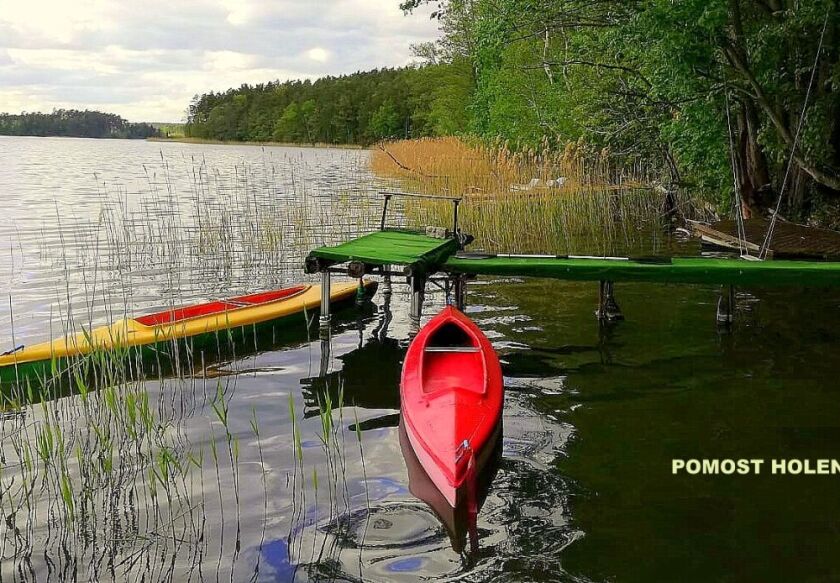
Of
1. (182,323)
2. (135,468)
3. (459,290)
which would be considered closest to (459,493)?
(135,468)

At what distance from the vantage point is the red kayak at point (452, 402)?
210 inches

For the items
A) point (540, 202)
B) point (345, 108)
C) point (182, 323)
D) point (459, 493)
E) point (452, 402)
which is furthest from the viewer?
point (345, 108)

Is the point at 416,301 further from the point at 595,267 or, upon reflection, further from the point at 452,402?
the point at 452,402

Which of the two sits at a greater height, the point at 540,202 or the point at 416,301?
the point at 540,202

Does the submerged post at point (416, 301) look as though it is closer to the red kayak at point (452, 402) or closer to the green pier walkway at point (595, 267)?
the green pier walkway at point (595, 267)

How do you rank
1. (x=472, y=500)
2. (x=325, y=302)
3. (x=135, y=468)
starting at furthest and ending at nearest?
(x=325, y=302), (x=135, y=468), (x=472, y=500)

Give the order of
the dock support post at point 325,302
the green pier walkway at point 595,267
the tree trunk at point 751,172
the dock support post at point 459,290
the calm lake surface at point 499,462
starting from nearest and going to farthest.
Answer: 1. the calm lake surface at point 499,462
2. the green pier walkway at point 595,267
3. the dock support post at point 325,302
4. the dock support post at point 459,290
5. the tree trunk at point 751,172

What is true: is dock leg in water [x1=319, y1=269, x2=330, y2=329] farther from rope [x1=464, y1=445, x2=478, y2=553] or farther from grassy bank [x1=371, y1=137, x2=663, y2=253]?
grassy bank [x1=371, y1=137, x2=663, y2=253]

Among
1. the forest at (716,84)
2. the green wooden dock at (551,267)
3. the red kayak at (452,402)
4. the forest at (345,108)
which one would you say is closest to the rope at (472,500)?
the red kayak at (452,402)

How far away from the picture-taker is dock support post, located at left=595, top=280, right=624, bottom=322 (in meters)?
11.0

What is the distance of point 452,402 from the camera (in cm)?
621

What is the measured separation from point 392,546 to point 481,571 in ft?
2.03

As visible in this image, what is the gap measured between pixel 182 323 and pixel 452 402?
14.2ft

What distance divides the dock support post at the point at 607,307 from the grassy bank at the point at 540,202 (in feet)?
15.9
